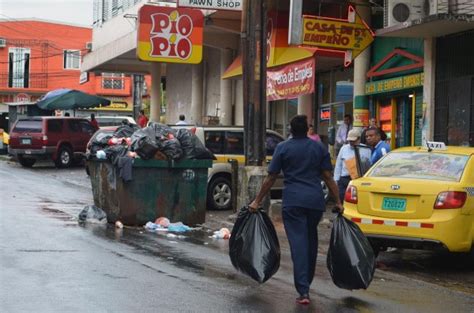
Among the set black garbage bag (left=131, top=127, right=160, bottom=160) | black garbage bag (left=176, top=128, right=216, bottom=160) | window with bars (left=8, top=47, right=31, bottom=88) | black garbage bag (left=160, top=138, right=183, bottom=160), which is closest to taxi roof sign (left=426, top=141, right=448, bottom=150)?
black garbage bag (left=176, top=128, right=216, bottom=160)

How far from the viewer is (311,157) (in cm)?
733

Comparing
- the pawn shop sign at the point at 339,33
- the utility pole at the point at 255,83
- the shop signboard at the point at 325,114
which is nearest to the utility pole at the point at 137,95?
the shop signboard at the point at 325,114

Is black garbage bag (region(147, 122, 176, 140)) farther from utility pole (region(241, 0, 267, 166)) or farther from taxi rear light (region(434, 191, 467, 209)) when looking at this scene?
taxi rear light (region(434, 191, 467, 209))

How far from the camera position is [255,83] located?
Result: 541 inches

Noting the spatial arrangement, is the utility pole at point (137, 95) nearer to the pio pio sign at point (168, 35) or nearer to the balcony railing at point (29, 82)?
the pio pio sign at point (168, 35)

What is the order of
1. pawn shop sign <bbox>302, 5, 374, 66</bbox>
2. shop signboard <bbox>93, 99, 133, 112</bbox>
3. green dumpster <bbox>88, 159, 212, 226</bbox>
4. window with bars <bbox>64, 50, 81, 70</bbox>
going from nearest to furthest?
green dumpster <bbox>88, 159, 212, 226</bbox>, pawn shop sign <bbox>302, 5, 374, 66</bbox>, shop signboard <bbox>93, 99, 133, 112</bbox>, window with bars <bbox>64, 50, 81, 70</bbox>

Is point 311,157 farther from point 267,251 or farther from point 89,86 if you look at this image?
point 89,86

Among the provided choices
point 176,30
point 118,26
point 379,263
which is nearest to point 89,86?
point 118,26

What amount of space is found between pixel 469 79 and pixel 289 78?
554 cm

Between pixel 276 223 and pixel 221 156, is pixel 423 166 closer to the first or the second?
pixel 276 223

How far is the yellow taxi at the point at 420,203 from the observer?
360 inches

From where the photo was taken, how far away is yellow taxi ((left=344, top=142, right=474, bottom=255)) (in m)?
9.13

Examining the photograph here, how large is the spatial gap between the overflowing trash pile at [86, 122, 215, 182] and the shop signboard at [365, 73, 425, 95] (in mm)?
5578

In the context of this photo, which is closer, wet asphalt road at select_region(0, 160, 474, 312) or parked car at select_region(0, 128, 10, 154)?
wet asphalt road at select_region(0, 160, 474, 312)
